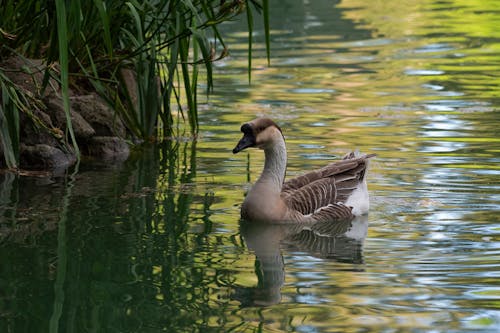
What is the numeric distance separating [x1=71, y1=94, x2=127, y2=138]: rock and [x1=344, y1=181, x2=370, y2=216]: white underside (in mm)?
3020

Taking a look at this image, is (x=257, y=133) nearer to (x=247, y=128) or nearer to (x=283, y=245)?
(x=247, y=128)

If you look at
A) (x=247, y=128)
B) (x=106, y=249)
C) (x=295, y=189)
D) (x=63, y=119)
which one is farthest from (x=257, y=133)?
(x=63, y=119)

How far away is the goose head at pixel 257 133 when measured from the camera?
28.7 feet

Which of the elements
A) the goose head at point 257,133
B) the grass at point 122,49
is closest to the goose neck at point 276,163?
the goose head at point 257,133

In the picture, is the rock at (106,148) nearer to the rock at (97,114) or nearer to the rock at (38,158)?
the rock at (97,114)

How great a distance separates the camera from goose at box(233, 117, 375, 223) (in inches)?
343

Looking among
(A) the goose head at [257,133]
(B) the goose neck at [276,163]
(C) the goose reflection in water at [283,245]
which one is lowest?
(C) the goose reflection in water at [283,245]

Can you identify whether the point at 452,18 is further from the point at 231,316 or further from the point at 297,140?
the point at 231,316

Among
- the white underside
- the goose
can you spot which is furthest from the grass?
the white underside

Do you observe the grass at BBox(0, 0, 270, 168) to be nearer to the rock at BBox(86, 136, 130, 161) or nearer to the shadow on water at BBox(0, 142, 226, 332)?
the rock at BBox(86, 136, 130, 161)

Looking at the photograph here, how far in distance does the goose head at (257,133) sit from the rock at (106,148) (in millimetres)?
2620

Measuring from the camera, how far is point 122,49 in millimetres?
10617

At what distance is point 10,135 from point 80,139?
1.84 meters

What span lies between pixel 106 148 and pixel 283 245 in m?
3.55
